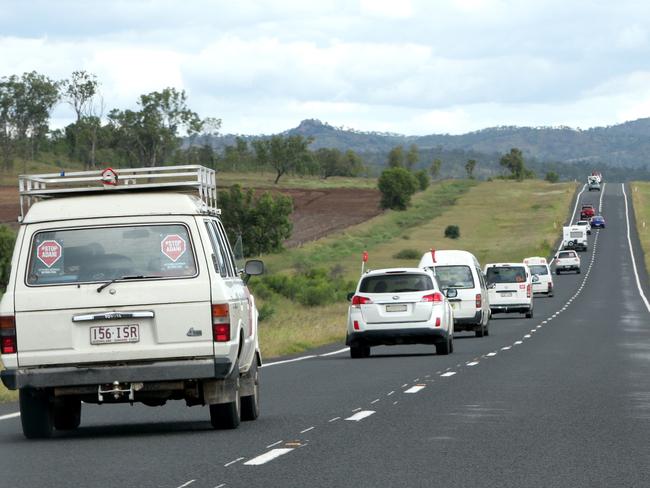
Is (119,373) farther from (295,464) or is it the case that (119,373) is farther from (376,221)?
(376,221)

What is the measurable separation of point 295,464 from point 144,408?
6.09 m

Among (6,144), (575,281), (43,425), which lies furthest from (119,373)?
(6,144)

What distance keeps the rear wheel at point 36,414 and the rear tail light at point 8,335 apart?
61 cm

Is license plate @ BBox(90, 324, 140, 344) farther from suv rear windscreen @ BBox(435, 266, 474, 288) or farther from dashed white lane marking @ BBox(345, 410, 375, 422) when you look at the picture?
suv rear windscreen @ BBox(435, 266, 474, 288)

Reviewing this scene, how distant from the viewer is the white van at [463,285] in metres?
33.3

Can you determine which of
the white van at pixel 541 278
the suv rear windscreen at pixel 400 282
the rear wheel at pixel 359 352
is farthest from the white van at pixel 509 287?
the white van at pixel 541 278

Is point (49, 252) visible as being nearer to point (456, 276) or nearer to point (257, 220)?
point (456, 276)

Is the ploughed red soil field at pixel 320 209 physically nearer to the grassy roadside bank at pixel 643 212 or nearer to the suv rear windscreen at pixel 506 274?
the grassy roadside bank at pixel 643 212

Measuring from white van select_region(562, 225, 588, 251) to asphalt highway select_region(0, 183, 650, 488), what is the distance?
83.2m

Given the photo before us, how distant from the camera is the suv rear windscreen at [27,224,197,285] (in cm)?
1220

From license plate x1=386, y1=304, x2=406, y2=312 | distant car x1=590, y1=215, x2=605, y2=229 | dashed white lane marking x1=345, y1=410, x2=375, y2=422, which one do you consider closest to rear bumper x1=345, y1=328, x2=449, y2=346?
license plate x1=386, y1=304, x2=406, y2=312

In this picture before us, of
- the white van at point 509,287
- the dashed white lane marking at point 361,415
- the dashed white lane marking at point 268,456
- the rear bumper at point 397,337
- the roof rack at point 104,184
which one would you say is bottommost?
the white van at point 509,287

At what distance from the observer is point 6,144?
517 feet

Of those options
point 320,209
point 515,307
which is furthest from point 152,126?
point 515,307
